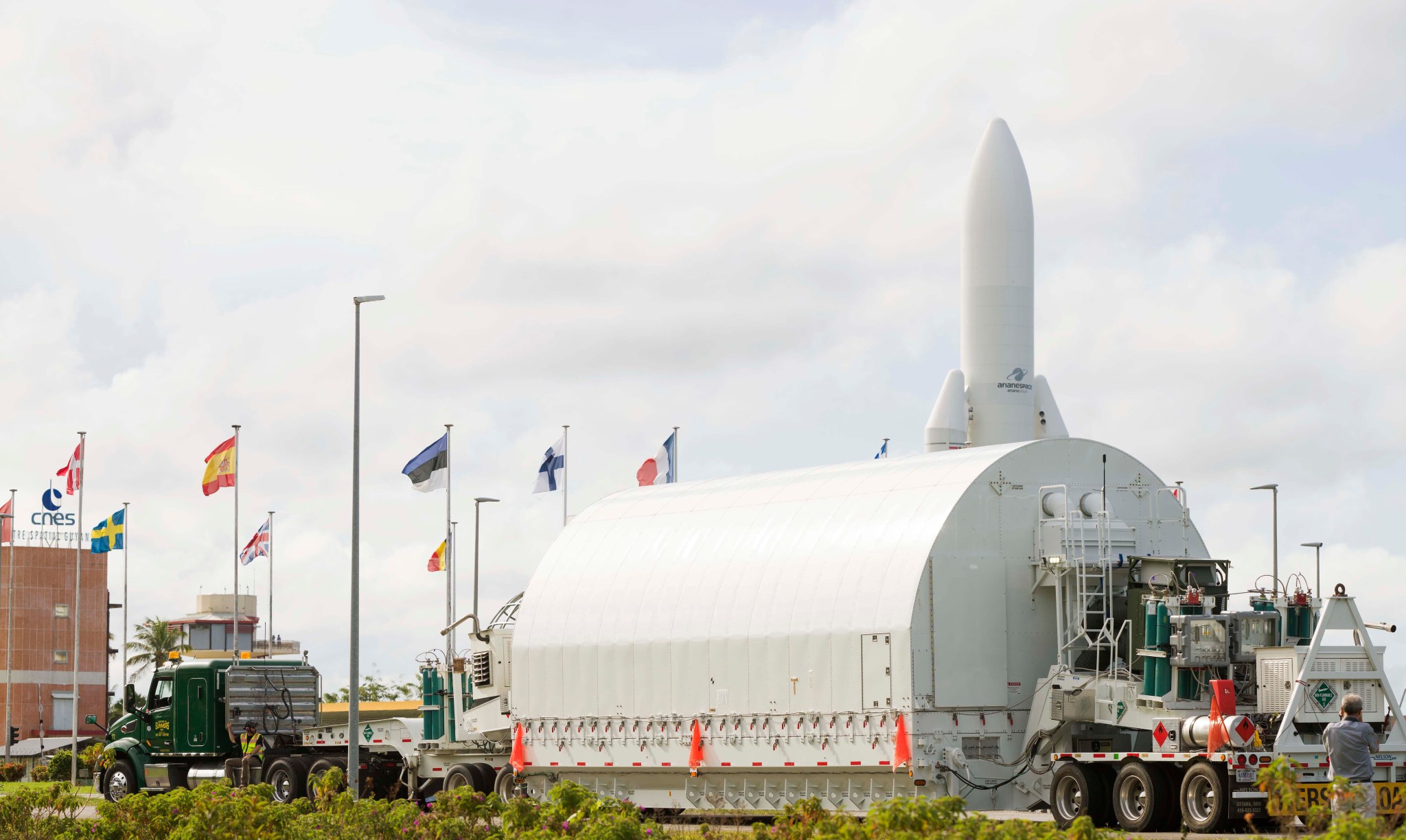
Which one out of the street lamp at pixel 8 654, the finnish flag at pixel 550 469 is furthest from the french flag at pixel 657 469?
the street lamp at pixel 8 654

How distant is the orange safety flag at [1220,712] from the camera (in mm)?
21562

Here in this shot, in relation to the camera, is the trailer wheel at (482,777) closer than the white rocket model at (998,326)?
Yes

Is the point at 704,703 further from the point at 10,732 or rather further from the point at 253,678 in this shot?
the point at 10,732

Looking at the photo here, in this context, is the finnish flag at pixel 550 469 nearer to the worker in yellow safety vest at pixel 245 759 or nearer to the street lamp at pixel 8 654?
the worker in yellow safety vest at pixel 245 759

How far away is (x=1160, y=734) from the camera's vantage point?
2297cm

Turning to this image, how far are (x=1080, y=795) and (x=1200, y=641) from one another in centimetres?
250

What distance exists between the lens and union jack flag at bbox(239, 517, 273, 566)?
6166 centimetres

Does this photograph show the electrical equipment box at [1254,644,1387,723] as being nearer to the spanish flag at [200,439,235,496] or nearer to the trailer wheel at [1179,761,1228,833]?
the trailer wheel at [1179,761,1228,833]

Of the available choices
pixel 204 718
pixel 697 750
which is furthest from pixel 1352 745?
pixel 204 718

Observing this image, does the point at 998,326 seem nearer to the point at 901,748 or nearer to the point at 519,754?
the point at 519,754

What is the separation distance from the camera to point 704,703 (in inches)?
1113

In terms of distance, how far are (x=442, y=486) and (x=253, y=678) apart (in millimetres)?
9686

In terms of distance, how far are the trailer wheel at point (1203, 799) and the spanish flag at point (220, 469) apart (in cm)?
4064

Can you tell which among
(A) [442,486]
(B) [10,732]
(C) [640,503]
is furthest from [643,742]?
(B) [10,732]
